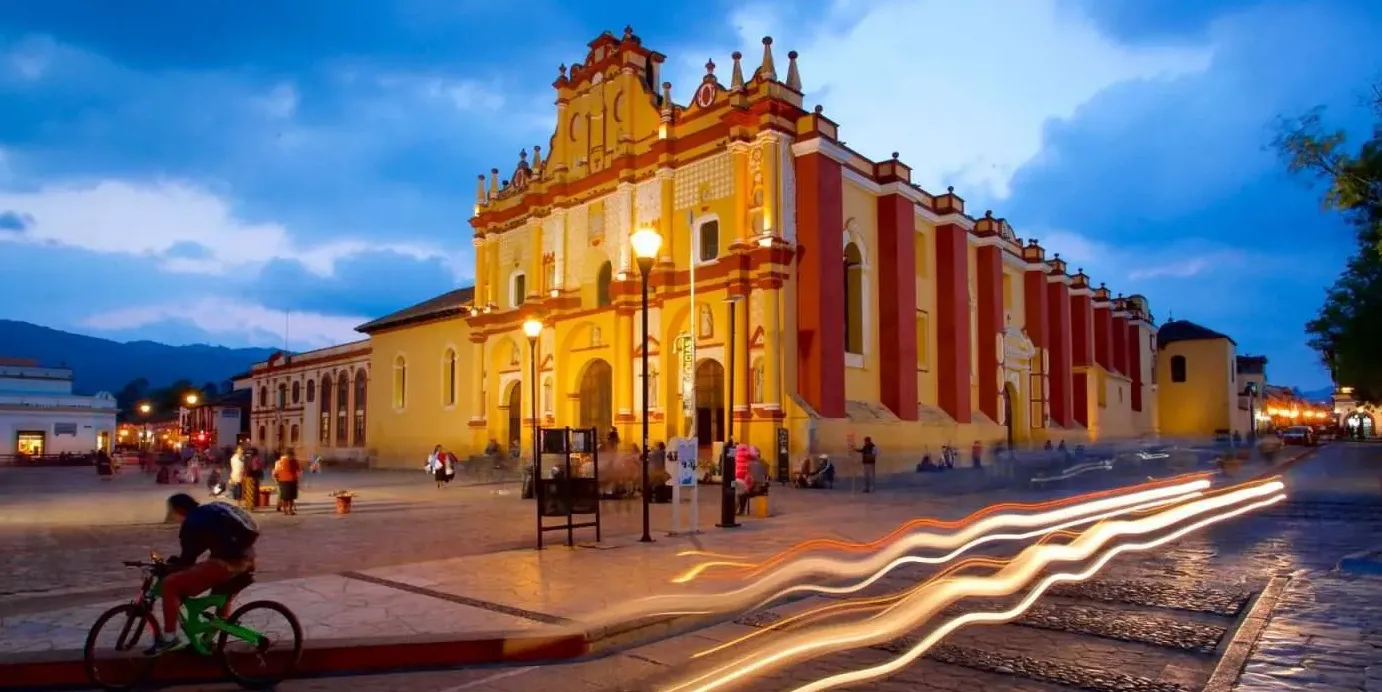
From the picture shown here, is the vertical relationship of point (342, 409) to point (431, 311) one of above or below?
below

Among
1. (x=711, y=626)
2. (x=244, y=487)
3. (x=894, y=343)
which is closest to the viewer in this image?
(x=711, y=626)

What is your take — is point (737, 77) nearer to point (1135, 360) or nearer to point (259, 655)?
point (259, 655)

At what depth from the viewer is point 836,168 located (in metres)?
31.7

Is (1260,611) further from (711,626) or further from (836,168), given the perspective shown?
(836,168)

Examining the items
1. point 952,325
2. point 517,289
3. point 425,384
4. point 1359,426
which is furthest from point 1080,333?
point 1359,426

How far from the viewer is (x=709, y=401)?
108ft

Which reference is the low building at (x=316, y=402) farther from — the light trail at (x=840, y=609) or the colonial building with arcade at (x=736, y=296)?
the light trail at (x=840, y=609)

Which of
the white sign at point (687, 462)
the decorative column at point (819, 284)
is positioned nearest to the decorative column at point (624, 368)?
the decorative column at point (819, 284)

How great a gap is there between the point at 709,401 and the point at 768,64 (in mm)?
11859

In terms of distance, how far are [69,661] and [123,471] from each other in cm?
4805

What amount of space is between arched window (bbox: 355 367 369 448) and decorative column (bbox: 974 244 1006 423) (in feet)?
117

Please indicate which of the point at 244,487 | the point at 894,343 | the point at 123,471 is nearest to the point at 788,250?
the point at 894,343

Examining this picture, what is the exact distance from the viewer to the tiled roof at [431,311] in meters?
48.8

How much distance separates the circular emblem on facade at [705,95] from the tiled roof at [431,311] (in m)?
19.2
